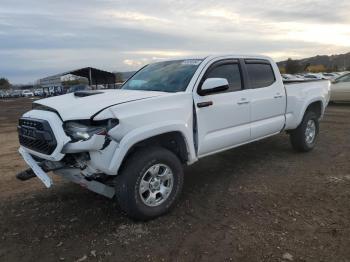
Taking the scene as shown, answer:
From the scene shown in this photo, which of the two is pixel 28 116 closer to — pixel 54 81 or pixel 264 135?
pixel 264 135

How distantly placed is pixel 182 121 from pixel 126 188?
1090mm

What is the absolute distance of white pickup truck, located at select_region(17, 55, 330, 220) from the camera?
4207mm

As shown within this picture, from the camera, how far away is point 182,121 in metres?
4.85

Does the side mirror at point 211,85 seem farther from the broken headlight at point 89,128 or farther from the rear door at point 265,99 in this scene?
the broken headlight at point 89,128

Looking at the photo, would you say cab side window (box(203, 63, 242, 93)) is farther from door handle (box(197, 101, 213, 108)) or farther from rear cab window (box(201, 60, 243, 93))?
door handle (box(197, 101, 213, 108))

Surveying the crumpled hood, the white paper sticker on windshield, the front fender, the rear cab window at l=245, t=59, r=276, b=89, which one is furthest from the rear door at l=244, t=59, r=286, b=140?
the crumpled hood

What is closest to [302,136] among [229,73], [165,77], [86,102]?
[229,73]

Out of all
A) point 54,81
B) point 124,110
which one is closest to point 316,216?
point 124,110

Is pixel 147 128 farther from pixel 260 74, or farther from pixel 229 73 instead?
pixel 260 74

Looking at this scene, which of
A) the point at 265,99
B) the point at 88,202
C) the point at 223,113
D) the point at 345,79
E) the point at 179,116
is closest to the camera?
the point at 179,116

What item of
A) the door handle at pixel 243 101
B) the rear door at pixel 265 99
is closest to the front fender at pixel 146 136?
the door handle at pixel 243 101

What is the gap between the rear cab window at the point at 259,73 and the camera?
6313 mm

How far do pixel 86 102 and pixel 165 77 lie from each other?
1.47 metres

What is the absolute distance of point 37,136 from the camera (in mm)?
4480
